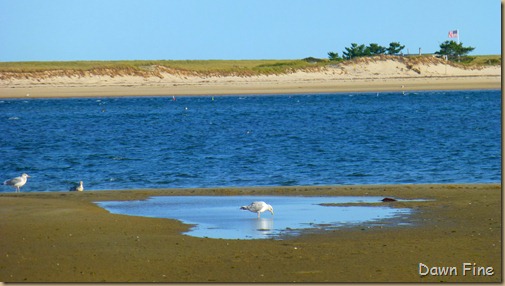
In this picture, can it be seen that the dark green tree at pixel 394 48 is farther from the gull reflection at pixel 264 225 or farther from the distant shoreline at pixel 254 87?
the gull reflection at pixel 264 225

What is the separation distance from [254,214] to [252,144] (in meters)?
16.4

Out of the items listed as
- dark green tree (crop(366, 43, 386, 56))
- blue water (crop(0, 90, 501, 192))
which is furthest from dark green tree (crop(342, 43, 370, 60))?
blue water (crop(0, 90, 501, 192))

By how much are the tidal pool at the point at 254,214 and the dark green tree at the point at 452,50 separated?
8113 cm

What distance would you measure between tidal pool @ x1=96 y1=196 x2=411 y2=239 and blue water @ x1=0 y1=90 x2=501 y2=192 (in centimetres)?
377

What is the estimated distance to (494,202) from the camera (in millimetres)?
13789

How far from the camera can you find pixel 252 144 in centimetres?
3000

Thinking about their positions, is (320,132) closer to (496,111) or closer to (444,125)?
(444,125)

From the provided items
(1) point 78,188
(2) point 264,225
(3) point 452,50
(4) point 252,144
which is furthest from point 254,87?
(2) point 264,225

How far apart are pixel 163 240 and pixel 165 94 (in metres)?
58.5

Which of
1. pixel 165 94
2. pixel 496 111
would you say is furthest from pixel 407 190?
pixel 165 94

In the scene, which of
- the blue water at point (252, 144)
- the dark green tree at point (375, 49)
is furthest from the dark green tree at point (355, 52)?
the blue water at point (252, 144)

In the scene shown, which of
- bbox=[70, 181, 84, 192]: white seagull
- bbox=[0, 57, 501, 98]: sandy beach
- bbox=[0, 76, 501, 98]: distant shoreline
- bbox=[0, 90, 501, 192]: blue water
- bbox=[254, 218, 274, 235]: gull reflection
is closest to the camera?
bbox=[254, 218, 274, 235]: gull reflection

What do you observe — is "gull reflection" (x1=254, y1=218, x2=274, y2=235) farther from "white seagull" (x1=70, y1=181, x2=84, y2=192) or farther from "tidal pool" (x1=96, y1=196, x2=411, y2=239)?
"white seagull" (x1=70, y1=181, x2=84, y2=192)

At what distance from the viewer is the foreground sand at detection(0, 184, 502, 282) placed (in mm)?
8930
